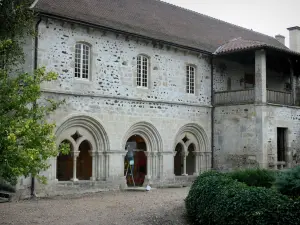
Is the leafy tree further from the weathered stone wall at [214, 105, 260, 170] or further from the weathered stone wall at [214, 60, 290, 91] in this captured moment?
the weathered stone wall at [214, 60, 290, 91]

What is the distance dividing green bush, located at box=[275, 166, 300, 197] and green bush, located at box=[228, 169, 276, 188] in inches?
93.5

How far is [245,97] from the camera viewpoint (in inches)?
770

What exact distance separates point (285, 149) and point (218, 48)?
228 inches

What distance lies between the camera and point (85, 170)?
21141 millimetres

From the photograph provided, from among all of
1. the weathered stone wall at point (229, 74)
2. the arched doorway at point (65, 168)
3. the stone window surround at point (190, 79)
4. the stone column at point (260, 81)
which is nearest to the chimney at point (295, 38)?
the weathered stone wall at point (229, 74)

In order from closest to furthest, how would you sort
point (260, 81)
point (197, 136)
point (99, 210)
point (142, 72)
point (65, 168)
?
point (99, 210), point (142, 72), point (260, 81), point (197, 136), point (65, 168)

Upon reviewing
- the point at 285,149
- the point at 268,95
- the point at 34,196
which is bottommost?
the point at 34,196

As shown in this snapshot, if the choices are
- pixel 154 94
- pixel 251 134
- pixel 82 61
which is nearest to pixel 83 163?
pixel 154 94

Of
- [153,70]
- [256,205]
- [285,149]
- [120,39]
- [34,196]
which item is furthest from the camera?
[285,149]

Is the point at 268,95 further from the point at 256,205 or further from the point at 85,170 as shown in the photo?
the point at 256,205

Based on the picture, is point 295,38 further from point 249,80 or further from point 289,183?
point 289,183

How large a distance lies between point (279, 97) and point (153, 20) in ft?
22.5

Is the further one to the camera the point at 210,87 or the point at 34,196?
the point at 210,87

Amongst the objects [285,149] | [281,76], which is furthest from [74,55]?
[281,76]
